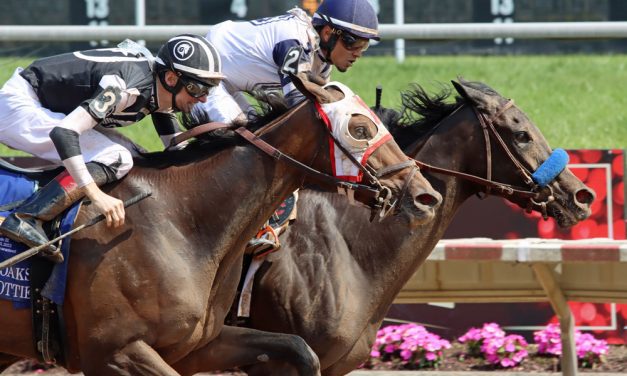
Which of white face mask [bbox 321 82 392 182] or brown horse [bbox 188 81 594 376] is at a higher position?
white face mask [bbox 321 82 392 182]

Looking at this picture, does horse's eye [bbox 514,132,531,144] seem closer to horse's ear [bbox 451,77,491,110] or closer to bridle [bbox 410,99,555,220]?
bridle [bbox 410,99,555,220]

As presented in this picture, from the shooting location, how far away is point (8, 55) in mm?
10422

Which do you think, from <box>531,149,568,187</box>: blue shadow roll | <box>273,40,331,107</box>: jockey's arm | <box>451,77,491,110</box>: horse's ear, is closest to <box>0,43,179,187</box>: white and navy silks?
<box>273,40,331,107</box>: jockey's arm

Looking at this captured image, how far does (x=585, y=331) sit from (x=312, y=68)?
3.29 metres

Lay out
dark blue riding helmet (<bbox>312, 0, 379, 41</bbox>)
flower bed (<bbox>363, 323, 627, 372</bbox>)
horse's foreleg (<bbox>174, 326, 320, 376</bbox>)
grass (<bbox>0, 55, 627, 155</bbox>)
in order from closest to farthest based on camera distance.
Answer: horse's foreleg (<bbox>174, 326, 320, 376</bbox>)
dark blue riding helmet (<bbox>312, 0, 379, 41</bbox>)
flower bed (<bbox>363, 323, 627, 372</bbox>)
grass (<bbox>0, 55, 627, 155</bbox>)

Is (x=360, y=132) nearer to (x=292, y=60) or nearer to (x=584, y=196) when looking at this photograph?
(x=292, y=60)

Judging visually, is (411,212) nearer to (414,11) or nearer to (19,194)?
(19,194)

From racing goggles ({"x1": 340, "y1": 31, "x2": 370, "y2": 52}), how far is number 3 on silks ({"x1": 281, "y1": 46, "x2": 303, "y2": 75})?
22 centimetres

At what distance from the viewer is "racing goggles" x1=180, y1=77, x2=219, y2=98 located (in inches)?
203

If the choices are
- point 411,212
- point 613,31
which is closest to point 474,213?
point 613,31

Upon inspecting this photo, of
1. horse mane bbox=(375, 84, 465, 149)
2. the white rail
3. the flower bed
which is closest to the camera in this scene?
horse mane bbox=(375, 84, 465, 149)

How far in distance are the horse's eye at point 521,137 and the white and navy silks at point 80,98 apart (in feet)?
6.20

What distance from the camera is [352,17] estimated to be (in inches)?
226

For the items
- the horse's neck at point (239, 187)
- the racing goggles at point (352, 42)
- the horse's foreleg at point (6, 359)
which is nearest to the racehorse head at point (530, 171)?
the racing goggles at point (352, 42)
